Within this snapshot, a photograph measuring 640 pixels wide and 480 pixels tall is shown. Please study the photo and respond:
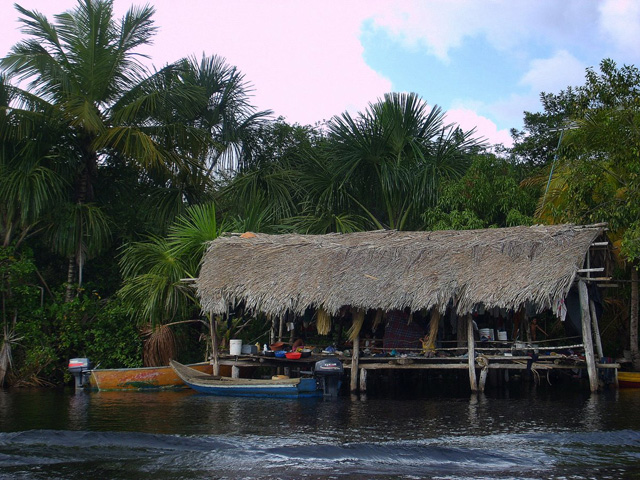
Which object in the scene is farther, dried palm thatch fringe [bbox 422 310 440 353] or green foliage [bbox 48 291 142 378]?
green foliage [bbox 48 291 142 378]

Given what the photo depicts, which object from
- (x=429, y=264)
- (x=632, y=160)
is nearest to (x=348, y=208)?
(x=429, y=264)

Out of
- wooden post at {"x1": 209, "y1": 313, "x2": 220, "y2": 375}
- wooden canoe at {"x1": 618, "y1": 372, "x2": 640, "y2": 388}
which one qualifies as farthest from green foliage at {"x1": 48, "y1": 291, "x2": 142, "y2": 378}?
wooden canoe at {"x1": 618, "y1": 372, "x2": 640, "y2": 388}

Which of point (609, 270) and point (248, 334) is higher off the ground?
point (609, 270)

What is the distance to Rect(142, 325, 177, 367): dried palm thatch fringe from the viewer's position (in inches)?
719

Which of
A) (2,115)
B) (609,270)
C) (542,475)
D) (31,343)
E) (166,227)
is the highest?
(2,115)

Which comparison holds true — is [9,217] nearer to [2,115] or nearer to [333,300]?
[2,115]

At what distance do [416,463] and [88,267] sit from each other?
14004mm

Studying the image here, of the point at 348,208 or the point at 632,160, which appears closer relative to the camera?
the point at 632,160

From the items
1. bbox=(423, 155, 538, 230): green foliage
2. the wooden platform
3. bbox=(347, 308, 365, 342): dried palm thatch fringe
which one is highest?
bbox=(423, 155, 538, 230): green foliage

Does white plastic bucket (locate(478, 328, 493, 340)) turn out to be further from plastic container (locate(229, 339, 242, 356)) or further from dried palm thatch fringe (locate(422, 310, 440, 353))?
plastic container (locate(229, 339, 242, 356))

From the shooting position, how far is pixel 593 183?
15297mm

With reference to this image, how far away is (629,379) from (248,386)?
27.2 ft

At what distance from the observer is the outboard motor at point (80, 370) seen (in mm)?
17375

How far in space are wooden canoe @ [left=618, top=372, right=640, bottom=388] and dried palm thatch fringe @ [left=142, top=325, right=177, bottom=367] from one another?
1053 centimetres
